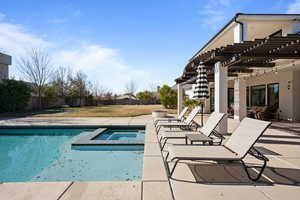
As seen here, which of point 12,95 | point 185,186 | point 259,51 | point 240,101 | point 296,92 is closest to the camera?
point 185,186

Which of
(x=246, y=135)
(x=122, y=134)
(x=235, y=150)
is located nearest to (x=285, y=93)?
(x=122, y=134)

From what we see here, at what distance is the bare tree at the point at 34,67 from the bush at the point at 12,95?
6.10 meters

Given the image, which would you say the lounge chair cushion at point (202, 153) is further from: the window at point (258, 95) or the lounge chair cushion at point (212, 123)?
the window at point (258, 95)

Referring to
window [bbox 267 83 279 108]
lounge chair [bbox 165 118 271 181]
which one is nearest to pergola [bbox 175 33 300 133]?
lounge chair [bbox 165 118 271 181]

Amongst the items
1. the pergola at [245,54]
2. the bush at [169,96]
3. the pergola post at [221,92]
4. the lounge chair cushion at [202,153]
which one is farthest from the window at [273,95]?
the bush at [169,96]

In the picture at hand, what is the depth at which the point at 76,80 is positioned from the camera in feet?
139

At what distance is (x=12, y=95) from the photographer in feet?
70.7

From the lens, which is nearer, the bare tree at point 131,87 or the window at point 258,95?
the window at point 258,95

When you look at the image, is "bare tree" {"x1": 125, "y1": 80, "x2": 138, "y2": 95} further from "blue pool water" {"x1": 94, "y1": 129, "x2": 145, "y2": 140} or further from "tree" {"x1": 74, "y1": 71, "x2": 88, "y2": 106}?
"blue pool water" {"x1": 94, "y1": 129, "x2": 145, "y2": 140}

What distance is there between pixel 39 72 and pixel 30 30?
14051mm

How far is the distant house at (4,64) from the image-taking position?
25.3 meters

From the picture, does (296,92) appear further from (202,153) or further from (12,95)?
(12,95)

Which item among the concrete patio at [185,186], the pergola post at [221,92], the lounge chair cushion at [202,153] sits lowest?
the concrete patio at [185,186]

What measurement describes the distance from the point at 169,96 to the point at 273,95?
14239 mm
